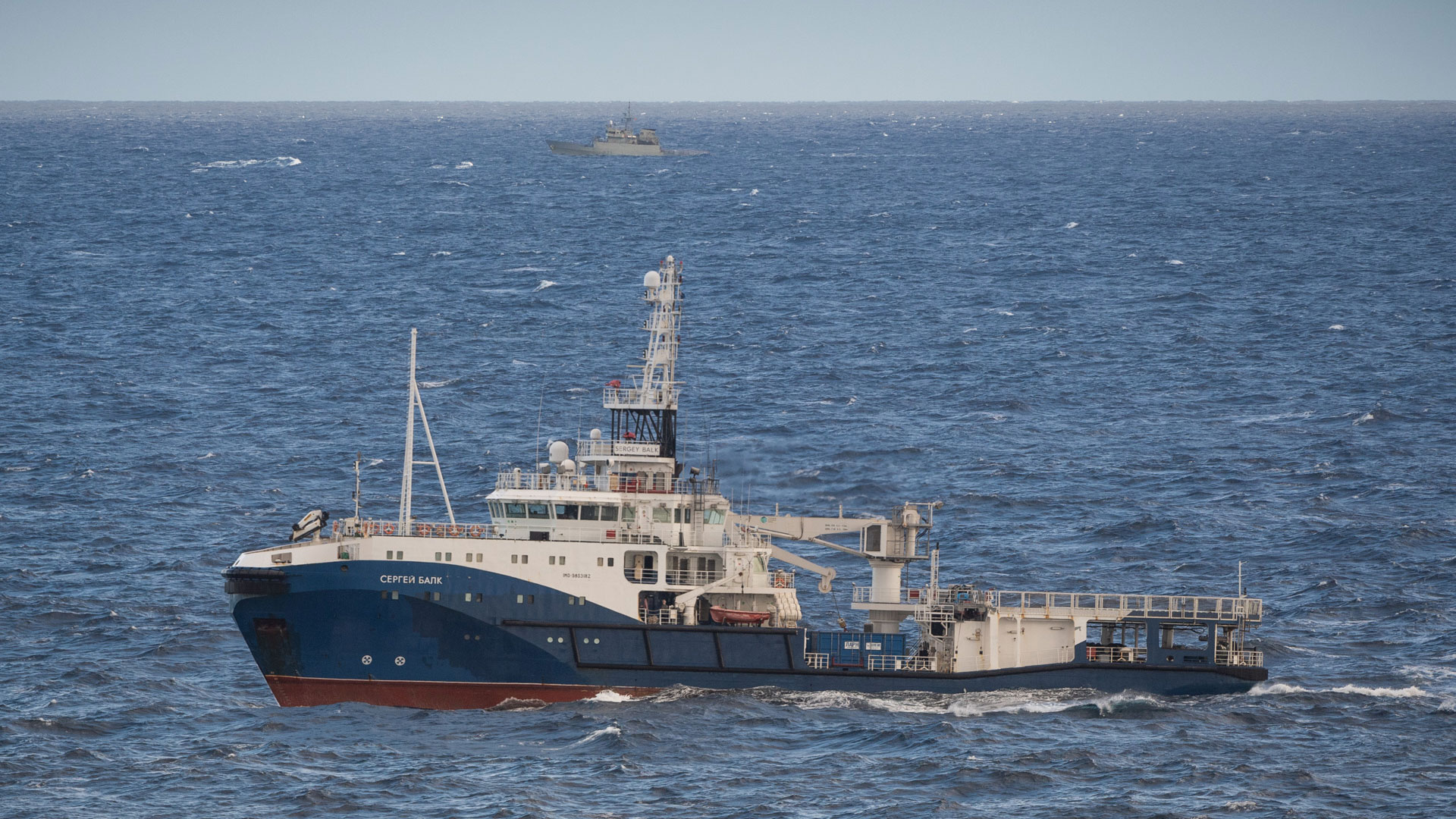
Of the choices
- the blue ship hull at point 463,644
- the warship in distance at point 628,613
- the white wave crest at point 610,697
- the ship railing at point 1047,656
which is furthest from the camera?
the ship railing at point 1047,656

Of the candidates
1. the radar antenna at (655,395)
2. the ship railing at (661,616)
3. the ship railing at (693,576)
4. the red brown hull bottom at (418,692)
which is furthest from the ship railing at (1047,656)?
the radar antenna at (655,395)

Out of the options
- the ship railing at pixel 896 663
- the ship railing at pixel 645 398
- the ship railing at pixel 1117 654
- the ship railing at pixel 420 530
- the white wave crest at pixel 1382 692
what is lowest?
the white wave crest at pixel 1382 692

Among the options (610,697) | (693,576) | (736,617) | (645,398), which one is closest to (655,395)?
(645,398)

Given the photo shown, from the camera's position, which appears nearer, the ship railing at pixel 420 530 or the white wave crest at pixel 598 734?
the white wave crest at pixel 598 734

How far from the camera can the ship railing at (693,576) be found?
5341 cm

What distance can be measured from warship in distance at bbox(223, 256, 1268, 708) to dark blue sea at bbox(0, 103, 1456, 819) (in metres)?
1.13

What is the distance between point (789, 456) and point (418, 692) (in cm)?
3307

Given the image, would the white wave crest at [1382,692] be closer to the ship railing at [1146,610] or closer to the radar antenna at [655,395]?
the ship railing at [1146,610]

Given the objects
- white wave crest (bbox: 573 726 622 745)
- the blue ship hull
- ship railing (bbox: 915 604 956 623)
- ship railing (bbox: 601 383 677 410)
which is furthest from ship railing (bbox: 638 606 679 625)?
ship railing (bbox: 915 604 956 623)

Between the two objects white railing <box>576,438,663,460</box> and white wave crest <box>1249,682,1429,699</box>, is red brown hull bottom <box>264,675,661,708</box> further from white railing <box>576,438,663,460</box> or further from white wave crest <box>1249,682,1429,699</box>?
white wave crest <box>1249,682,1429,699</box>

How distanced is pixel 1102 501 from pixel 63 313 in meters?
75.0

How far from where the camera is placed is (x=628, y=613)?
52.3 m

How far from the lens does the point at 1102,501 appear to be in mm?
76875

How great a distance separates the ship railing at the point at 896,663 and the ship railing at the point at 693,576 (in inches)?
204
